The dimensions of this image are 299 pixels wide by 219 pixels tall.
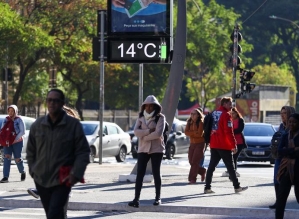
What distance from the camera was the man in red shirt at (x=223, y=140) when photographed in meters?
16.9

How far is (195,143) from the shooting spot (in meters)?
20.0

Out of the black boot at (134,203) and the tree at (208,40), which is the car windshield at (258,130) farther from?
the tree at (208,40)

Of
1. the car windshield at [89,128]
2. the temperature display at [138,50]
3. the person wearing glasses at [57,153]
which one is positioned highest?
the temperature display at [138,50]

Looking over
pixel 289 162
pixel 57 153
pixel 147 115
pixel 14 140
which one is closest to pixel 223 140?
pixel 147 115

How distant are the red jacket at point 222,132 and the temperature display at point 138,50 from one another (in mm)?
2318

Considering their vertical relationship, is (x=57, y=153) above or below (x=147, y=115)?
below

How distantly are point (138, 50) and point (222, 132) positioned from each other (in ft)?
10.1

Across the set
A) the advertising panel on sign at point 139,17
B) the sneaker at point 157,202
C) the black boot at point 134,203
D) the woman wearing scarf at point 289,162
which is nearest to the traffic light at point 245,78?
the advertising panel on sign at point 139,17

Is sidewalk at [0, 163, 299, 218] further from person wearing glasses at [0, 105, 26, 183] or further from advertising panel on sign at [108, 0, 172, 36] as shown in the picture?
advertising panel on sign at [108, 0, 172, 36]

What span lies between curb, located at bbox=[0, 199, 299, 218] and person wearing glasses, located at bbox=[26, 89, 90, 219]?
5582mm

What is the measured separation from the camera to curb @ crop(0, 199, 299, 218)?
14277mm

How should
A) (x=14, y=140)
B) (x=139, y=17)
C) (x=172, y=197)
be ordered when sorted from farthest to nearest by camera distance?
(x=14, y=140)
(x=139, y=17)
(x=172, y=197)

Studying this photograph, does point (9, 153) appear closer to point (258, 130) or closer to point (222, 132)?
point (222, 132)

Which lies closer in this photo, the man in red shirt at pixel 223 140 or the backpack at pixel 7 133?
the man in red shirt at pixel 223 140
